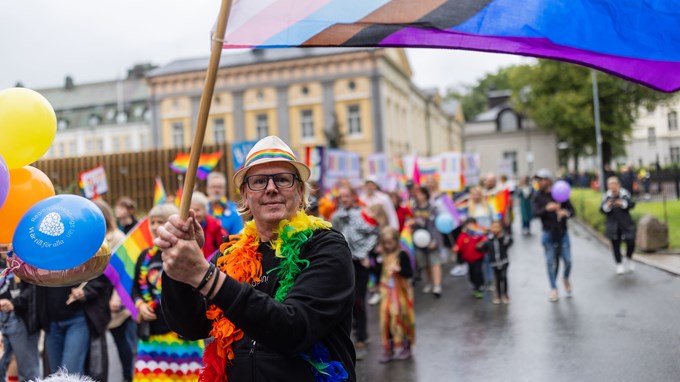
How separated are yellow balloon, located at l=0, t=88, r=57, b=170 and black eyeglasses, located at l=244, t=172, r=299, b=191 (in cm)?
124

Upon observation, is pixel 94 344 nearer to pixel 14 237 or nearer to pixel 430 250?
pixel 14 237

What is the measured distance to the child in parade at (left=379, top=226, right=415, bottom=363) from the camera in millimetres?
8023

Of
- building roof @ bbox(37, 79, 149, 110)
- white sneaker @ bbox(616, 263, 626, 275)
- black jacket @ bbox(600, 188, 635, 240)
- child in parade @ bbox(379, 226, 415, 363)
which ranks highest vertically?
building roof @ bbox(37, 79, 149, 110)

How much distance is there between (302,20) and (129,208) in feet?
16.6

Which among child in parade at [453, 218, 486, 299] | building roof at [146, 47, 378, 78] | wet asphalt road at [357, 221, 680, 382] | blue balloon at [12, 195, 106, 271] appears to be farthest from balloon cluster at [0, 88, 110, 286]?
building roof at [146, 47, 378, 78]

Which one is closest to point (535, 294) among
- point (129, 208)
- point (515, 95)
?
point (129, 208)

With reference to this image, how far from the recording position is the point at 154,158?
1195 inches

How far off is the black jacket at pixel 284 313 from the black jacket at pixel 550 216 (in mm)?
8760

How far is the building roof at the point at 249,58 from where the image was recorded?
4478 cm

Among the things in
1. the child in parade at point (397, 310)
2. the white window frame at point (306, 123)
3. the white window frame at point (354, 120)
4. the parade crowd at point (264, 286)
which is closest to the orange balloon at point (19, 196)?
the parade crowd at point (264, 286)

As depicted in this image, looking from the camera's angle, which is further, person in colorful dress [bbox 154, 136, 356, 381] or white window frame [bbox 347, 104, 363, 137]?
white window frame [bbox 347, 104, 363, 137]

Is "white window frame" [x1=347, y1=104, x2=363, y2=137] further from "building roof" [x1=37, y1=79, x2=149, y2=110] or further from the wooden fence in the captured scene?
"building roof" [x1=37, y1=79, x2=149, y2=110]

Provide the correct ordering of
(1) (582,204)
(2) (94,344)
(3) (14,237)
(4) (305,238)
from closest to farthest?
(4) (305,238)
(3) (14,237)
(2) (94,344)
(1) (582,204)

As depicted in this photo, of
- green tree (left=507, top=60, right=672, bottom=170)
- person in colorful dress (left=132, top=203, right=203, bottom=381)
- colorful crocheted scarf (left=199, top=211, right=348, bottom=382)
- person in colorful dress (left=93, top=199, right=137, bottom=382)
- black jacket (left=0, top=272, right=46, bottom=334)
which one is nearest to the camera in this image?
colorful crocheted scarf (left=199, top=211, right=348, bottom=382)
